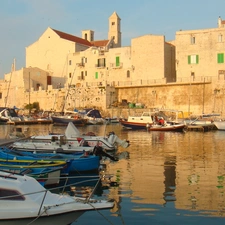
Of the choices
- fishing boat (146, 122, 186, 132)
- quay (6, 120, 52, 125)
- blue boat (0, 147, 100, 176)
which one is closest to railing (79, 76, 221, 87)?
quay (6, 120, 52, 125)

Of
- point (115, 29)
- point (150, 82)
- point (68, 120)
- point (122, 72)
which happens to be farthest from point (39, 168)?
point (115, 29)

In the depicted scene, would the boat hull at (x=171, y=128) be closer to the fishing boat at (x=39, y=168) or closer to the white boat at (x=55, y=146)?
the white boat at (x=55, y=146)

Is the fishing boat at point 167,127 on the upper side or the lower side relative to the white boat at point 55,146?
lower

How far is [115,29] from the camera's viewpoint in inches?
2948

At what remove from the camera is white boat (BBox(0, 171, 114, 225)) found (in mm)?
8055

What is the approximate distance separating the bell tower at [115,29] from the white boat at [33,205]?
67.1 metres

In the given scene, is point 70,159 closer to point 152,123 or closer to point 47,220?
point 47,220

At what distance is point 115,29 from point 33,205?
226 feet

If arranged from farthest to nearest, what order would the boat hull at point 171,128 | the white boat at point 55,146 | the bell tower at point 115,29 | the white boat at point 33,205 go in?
the bell tower at point 115,29 < the boat hull at point 171,128 < the white boat at point 55,146 < the white boat at point 33,205

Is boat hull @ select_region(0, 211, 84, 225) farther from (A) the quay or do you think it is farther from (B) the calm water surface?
(A) the quay

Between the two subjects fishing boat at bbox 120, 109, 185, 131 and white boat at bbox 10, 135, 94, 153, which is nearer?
white boat at bbox 10, 135, 94, 153

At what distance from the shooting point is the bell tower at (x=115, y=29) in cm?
7462

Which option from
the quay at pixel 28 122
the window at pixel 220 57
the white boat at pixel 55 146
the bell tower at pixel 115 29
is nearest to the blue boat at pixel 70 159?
the white boat at pixel 55 146

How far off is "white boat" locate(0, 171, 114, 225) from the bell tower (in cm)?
6707
